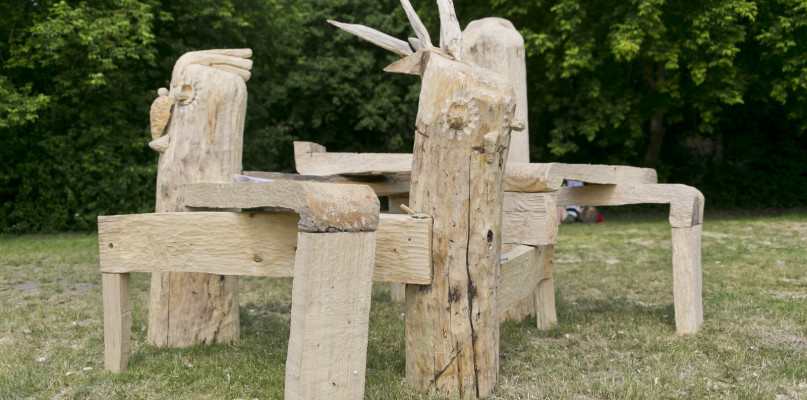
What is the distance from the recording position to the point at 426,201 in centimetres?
354

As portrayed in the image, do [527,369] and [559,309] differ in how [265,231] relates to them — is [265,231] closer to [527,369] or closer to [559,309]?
[527,369]

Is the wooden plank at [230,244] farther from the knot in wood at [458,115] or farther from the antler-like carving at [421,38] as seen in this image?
the antler-like carving at [421,38]

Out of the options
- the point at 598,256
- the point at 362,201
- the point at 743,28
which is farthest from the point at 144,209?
the point at 743,28

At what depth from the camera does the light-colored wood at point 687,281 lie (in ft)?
16.6

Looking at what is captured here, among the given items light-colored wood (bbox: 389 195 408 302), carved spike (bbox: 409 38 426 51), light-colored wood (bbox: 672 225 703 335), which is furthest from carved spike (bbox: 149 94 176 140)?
light-colored wood (bbox: 672 225 703 335)

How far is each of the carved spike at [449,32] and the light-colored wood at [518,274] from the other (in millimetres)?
1288

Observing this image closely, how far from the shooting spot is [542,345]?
479 cm

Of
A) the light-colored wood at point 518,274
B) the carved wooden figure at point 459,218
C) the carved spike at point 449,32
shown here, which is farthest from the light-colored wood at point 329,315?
the carved spike at point 449,32

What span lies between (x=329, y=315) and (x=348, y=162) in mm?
2560

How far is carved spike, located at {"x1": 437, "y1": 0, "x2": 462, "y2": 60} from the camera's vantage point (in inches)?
152

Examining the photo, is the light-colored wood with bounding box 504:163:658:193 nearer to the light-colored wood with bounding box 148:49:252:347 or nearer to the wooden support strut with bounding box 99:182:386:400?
the wooden support strut with bounding box 99:182:386:400

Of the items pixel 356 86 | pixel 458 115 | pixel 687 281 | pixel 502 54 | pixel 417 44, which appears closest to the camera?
pixel 458 115

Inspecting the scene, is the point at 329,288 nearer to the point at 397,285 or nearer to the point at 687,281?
the point at 687,281

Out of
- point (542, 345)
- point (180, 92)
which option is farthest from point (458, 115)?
point (180, 92)
